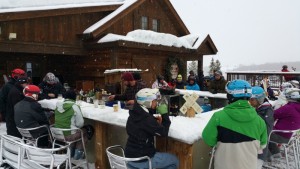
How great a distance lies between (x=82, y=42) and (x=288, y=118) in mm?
9791

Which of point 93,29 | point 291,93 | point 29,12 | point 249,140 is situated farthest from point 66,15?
point 249,140

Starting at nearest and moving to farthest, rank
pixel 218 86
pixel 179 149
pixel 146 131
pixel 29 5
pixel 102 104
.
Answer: pixel 146 131, pixel 179 149, pixel 102 104, pixel 218 86, pixel 29 5

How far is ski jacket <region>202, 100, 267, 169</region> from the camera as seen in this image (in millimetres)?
2770

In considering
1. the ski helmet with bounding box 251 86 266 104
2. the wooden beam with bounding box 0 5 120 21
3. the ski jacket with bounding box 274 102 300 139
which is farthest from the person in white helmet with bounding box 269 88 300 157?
the wooden beam with bounding box 0 5 120 21

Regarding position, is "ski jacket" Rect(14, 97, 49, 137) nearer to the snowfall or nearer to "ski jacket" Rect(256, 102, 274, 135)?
the snowfall

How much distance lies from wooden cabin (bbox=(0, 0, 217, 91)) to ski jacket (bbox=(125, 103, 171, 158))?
7.68 metres

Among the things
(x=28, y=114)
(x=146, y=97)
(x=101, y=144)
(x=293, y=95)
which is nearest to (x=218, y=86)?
(x=293, y=95)

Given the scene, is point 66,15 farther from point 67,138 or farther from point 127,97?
point 67,138

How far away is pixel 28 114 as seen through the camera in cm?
439

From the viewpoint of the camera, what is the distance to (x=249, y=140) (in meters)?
2.78

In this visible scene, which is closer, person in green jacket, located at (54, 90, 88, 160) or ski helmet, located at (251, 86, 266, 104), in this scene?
ski helmet, located at (251, 86, 266, 104)

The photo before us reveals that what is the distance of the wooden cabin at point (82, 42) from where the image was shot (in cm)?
976

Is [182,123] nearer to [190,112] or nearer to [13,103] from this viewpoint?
[190,112]

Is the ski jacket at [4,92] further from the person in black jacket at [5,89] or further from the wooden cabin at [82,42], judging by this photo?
the wooden cabin at [82,42]
